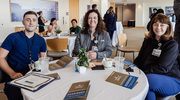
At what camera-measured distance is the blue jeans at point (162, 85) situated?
5.12ft

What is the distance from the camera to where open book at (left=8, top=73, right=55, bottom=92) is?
1.18 m

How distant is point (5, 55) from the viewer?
6.07ft

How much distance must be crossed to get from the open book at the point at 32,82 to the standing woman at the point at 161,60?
0.92 metres

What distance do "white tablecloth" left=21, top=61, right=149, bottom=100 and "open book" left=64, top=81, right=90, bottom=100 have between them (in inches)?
1.3

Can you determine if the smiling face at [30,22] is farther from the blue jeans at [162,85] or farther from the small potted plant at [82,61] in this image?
the blue jeans at [162,85]

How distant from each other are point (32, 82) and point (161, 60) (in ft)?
4.49

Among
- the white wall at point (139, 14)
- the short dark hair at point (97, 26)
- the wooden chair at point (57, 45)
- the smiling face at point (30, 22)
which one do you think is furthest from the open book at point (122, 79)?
the white wall at point (139, 14)

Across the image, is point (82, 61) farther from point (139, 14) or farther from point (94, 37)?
point (139, 14)

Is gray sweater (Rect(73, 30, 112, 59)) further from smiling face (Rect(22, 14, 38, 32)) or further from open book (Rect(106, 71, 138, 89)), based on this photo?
open book (Rect(106, 71, 138, 89))

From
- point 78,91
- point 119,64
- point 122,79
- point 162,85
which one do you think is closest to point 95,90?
point 78,91

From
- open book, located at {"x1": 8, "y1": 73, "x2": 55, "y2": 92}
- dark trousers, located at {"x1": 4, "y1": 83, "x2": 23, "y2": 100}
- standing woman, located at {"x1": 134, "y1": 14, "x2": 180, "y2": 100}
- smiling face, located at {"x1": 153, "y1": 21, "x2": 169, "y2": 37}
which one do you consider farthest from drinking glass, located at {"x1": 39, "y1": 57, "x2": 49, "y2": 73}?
smiling face, located at {"x1": 153, "y1": 21, "x2": 169, "y2": 37}

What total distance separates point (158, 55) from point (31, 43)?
1536 mm

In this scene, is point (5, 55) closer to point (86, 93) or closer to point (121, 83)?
point (86, 93)

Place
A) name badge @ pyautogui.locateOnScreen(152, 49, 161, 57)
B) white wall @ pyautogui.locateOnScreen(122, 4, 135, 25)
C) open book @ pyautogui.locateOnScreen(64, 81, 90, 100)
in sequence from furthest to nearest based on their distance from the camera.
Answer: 1. white wall @ pyautogui.locateOnScreen(122, 4, 135, 25)
2. name badge @ pyautogui.locateOnScreen(152, 49, 161, 57)
3. open book @ pyautogui.locateOnScreen(64, 81, 90, 100)
